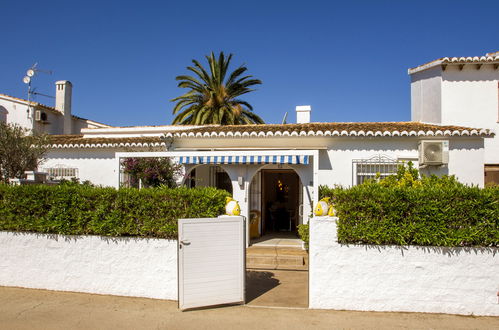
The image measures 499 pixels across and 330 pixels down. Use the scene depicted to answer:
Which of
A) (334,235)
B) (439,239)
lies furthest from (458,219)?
(334,235)

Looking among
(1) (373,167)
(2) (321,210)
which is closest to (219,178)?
(1) (373,167)

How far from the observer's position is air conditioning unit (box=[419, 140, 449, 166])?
1502cm

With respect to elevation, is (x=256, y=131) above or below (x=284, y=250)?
above

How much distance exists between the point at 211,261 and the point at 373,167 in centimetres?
955

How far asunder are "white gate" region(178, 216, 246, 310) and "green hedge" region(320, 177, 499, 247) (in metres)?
2.72

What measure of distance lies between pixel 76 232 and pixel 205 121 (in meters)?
24.0

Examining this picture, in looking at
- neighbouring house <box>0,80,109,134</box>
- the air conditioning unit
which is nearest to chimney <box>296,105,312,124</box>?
the air conditioning unit

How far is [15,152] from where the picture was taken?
14695 mm

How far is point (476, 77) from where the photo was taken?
751 inches

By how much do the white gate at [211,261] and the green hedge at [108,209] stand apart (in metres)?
0.83

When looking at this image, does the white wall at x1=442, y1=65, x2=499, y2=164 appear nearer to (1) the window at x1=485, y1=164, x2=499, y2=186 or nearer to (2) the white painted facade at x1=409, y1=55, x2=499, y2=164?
(2) the white painted facade at x1=409, y1=55, x2=499, y2=164

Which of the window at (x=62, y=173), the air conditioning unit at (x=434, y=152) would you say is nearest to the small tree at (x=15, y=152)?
the window at (x=62, y=173)

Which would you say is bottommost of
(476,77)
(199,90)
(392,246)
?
(392,246)

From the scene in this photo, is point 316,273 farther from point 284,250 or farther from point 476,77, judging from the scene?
point 476,77
